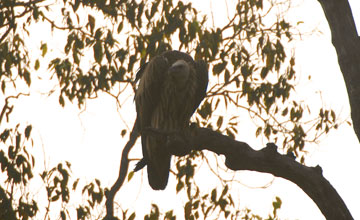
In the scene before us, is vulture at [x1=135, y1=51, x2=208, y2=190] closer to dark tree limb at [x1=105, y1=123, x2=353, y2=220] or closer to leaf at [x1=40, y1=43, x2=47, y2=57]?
dark tree limb at [x1=105, y1=123, x2=353, y2=220]

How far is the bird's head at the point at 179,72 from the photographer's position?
21.3ft

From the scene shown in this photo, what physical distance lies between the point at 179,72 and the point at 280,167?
2.19 m

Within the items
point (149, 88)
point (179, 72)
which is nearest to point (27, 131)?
point (149, 88)

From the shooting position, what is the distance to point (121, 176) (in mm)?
9141

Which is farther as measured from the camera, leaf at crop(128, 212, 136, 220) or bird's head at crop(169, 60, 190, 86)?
leaf at crop(128, 212, 136, 220)

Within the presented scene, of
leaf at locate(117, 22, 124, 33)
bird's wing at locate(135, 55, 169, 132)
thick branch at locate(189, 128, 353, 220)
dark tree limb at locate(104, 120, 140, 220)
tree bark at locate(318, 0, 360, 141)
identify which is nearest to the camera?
thick branch at locate(189, 128, 353, 220)

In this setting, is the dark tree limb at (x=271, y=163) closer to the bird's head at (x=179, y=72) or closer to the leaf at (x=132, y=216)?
the bird's head at (x=179, y=72)

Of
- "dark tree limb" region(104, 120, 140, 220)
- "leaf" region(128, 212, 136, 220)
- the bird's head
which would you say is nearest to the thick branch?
the bird's head

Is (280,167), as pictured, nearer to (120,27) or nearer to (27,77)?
(120,27)

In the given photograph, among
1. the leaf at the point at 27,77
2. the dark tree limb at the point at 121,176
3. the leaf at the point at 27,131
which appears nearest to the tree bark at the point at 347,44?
the leaf at the point at 27,131

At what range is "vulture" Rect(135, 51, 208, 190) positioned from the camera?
6.57m

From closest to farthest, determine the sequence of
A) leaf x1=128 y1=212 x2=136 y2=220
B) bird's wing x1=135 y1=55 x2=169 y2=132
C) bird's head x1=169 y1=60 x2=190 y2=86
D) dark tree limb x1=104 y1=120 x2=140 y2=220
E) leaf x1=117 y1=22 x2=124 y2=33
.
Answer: bird's head x1=169 y1=60 x2=190 y2=86 < bird's wing x1=135 y1=55 x2=169 y2=132 < leaf x1=128 y1=212 x2=136 y2=220 < dark tree limb x1=104 y1=120 x2=140 y2=220 < leaf x1=117 y1=22 x2=124 y2=33

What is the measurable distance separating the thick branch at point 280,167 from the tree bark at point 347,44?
44cm

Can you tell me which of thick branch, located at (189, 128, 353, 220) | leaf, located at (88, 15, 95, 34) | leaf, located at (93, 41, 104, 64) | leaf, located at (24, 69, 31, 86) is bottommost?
thick branch, located at (189, 128, 353, 220)
